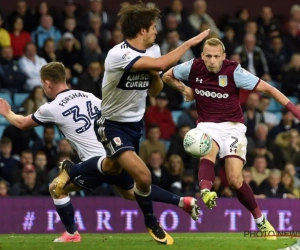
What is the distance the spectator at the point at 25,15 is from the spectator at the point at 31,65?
3.43ft

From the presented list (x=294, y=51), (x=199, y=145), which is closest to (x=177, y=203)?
(x=199, y=145)

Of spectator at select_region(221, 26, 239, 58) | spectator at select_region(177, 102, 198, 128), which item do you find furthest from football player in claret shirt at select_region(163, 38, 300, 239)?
spectator at select_region(221, 26, 239, 58)

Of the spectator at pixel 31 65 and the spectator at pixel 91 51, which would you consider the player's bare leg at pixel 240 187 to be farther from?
the spectator at pixel 91 51

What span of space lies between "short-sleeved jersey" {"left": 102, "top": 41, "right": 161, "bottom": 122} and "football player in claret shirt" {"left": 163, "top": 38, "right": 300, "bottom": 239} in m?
1.33

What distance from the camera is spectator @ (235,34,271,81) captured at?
21344mm

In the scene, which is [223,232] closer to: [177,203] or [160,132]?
[160,132]

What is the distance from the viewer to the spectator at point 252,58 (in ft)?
70.0

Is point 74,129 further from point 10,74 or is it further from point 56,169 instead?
point 10,74

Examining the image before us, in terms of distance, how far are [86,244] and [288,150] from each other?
8310mm

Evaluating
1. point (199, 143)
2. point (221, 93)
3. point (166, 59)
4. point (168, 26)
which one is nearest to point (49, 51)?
point (168, 26)

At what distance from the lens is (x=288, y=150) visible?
65.2 feet

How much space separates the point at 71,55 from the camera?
20.3m

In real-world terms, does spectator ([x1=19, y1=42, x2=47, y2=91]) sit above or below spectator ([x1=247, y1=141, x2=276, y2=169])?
above

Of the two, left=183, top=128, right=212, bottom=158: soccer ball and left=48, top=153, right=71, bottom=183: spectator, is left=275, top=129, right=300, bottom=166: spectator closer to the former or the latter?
left=48, top=153, right=71, bottom=183: spectator
